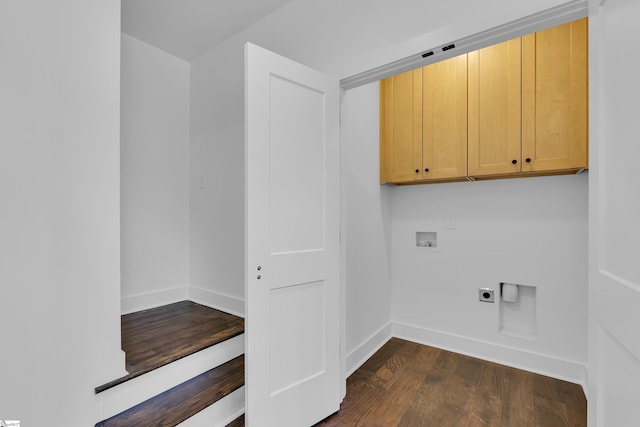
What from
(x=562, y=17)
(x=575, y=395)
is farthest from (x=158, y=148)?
(x=575, y=395)

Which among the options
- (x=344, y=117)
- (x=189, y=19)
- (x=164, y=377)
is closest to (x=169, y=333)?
(x=164, y=377)

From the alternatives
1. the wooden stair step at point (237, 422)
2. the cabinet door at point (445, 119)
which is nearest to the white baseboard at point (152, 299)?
the wooden stair step at point (237, 422)

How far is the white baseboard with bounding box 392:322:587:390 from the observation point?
2.18 meters

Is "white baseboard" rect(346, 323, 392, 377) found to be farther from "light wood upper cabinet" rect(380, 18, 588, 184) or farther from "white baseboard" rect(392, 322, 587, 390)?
"light wood upper cabinet" rect(380, 18, 588, 184)

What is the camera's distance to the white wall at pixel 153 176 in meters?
2.45

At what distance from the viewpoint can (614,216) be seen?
94 cm

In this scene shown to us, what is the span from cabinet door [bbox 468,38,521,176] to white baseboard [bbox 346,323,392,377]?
1.66 m

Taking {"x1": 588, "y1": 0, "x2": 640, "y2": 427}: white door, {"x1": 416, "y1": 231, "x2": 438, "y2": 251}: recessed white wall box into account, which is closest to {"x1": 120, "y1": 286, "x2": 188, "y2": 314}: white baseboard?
{"x1": 416, "y1": 231, "x2": 438, "y2": 251}: recessed white wall box

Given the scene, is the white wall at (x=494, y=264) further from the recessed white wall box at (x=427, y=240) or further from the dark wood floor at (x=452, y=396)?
the dark wood floor at (x=452, y=396)

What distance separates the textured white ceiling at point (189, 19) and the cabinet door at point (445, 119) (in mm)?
1396

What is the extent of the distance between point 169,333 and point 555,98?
3145 millimetres

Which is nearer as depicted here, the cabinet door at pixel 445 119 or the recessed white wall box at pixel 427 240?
the cabinet door at pixel 445 119

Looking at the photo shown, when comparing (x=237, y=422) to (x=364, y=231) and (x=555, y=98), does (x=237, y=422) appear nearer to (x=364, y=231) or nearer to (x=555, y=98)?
(x=364, y=231)

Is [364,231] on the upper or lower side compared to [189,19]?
lower
